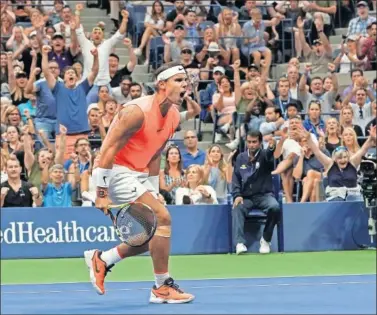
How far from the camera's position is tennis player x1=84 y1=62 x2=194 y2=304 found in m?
8.70

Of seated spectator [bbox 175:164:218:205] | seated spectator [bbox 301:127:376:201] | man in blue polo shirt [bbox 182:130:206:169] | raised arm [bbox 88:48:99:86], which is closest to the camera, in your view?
seated spectator [bbox 175:164:218:205]

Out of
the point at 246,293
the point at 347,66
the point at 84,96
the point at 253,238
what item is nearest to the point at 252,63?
the point at 347,66

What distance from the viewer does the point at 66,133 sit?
14.9m

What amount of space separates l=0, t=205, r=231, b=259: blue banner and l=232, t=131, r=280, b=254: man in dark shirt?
0.26 metres

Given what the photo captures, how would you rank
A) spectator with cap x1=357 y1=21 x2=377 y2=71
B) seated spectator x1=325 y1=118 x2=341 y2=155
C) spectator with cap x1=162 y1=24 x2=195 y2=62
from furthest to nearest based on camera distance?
1. spectator with cap x1=357 y1=21 x2=377 y2=71
2. spectator with cap x1=162 y1=24 x2=195 y2=62
3. seated spectator x1=325 y1=118 x2=341 y2=155

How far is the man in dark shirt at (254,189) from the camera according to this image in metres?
13.0

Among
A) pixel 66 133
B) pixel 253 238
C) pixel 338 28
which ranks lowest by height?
pixel 253 238

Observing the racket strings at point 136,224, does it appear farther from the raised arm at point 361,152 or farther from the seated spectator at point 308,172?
the raised arm at point 361,152

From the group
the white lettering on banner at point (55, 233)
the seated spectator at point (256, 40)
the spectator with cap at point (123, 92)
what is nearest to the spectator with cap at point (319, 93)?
the seated spectator at point (256, 40)

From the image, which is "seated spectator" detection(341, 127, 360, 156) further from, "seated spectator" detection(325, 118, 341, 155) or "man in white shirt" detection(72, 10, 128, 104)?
"man in white shirt" detection(72, 10, 128, 104)

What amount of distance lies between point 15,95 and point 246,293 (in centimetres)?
719

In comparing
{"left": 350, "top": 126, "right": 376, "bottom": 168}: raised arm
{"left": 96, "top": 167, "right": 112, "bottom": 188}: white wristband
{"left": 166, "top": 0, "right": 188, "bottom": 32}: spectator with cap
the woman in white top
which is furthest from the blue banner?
{"left": 166, "top": 0, "right": 188, "bottom": 32}: spectator with cap

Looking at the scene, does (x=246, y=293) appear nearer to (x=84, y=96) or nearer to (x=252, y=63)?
(x=84, y=96)

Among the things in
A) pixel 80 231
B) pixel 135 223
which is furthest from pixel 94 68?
pixel 135 223
